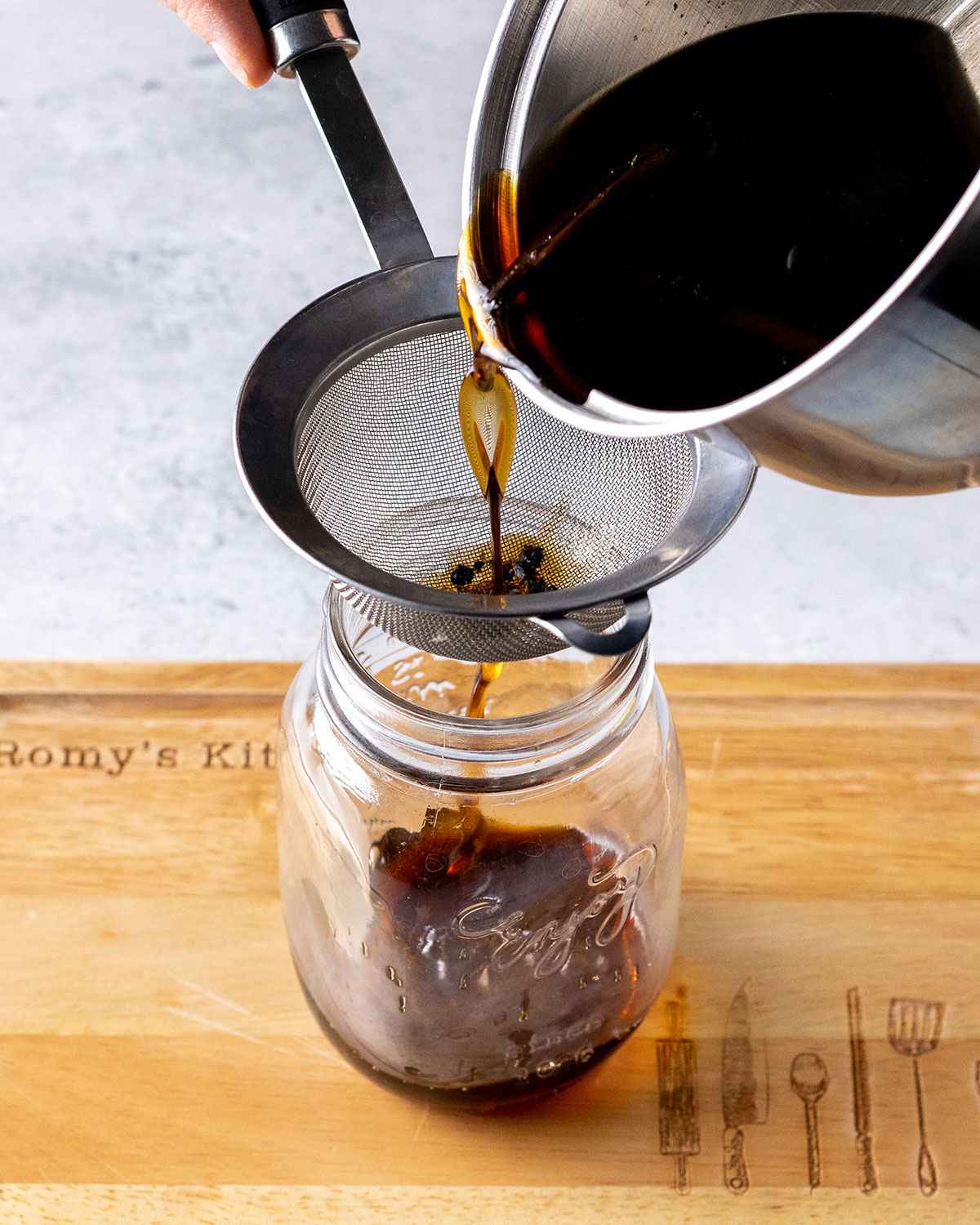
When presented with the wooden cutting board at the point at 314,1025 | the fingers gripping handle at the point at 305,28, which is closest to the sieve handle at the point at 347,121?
the fingers gripping handle at the point at 305,28

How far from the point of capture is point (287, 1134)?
1164 mm

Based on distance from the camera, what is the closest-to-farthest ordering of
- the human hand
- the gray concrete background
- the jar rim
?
the jar rim < the human hand < the gray concrete background

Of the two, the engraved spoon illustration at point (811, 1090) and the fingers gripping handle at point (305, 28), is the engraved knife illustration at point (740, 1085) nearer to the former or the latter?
the engraved spoon illustration at point (811, 1090)

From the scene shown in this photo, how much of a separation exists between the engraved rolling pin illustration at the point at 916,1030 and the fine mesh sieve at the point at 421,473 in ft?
1.37

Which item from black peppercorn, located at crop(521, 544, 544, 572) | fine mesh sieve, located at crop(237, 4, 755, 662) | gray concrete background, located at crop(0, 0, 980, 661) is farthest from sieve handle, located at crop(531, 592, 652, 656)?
gray concrete background, located at crop(0, 0, 980, 661)

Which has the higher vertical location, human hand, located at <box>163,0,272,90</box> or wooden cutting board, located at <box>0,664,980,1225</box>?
human hand, located at <box>163,0,272,90</box>

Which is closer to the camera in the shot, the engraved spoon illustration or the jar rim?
the jar rim

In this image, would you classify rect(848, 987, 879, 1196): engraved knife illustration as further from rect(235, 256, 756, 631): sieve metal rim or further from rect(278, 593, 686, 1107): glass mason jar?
rect(235, 256, 756, 631): sieve metal rim

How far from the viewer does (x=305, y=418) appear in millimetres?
1060

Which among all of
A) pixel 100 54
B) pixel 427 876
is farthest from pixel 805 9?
pixel 100 54

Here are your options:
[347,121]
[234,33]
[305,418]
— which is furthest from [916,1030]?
[234,33]

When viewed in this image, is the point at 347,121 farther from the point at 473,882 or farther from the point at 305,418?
the point at 473,882

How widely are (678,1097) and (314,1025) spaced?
0.98 feet

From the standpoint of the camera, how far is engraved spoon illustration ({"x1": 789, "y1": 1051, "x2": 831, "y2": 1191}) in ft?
3.78
